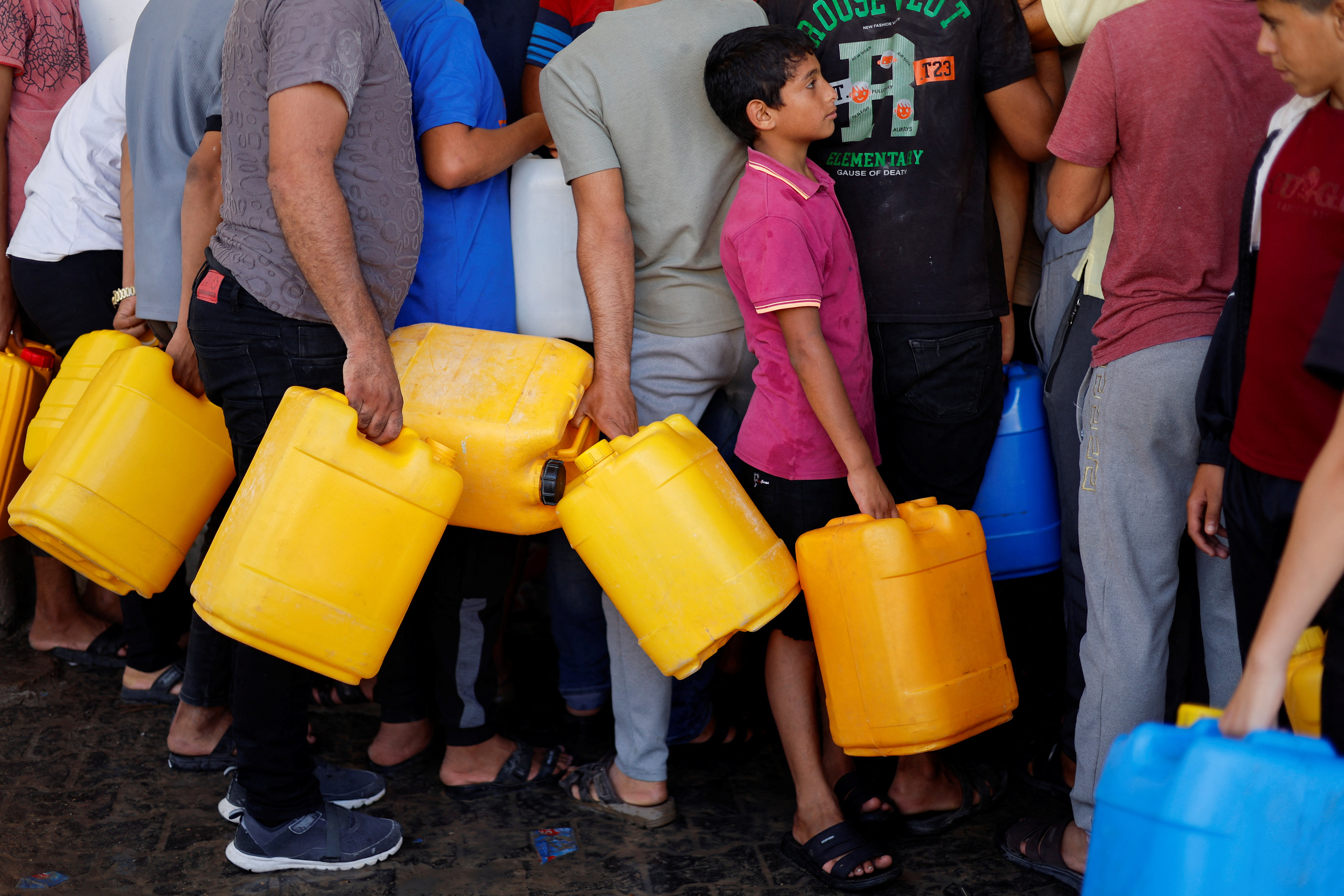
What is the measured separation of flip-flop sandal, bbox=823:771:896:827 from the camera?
8.17 feet

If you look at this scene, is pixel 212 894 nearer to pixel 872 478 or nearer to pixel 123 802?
pixel 123 802

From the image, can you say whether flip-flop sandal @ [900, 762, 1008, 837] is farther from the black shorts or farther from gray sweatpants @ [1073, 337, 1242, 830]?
the black shorts

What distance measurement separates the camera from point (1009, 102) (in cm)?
231

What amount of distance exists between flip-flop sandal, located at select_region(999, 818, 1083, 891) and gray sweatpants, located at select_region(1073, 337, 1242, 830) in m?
0.09

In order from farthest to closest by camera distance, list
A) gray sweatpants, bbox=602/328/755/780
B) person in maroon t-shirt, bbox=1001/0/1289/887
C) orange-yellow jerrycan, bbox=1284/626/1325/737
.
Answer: gray sweatpants, bbox=602/328/755/780 → person in maroon t-shirt, bbox=1001/0/1289/887 → orange-yellow jerrycan, bbox=1284/626/1325/737

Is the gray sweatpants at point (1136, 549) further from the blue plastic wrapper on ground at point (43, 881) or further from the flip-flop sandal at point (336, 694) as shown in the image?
the blue plastic wrapper on ground at point (43, 881)

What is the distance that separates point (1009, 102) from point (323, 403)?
5.11 feet

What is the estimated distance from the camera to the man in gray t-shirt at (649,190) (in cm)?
235

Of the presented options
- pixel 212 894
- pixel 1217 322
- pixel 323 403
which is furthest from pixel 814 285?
pixel 212 894

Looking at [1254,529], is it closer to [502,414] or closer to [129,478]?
[502,414]

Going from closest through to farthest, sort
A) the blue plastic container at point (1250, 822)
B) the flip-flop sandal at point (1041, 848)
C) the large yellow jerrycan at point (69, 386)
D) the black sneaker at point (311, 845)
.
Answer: the blue plastic container at point (1250, 822)
the flip-flop sandal at point (1041, 848)
the black sneaker at point (311, 845)
the large yellow jerrycan at point (69, 386)

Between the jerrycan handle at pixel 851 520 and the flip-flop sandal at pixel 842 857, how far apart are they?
0.73m

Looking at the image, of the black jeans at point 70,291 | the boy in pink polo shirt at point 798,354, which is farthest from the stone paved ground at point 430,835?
the black jeans at point 70,291

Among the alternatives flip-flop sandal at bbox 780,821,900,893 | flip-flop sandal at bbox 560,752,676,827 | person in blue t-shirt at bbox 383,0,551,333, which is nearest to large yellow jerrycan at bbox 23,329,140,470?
person in blue t-shirt at bbox 383,0,551,333
